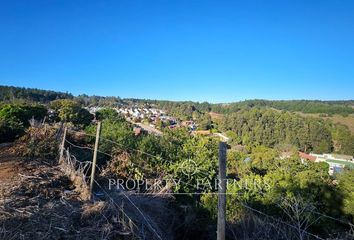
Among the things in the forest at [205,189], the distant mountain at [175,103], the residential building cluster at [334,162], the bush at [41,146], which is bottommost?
the residential building cluster at [334,162]

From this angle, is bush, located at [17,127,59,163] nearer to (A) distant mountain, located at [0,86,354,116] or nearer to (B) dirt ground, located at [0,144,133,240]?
(B) dirt ground, located at [0,144,133,240]

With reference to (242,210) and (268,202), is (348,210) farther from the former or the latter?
(242,210)

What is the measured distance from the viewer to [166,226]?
17.1 feet

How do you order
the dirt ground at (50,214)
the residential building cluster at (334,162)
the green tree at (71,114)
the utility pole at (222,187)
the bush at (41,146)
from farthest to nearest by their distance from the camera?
1. the residential building cluster at (334,162)
2. the green tree at (71,114)
3. the bush at (41,146)
4. the dirt ground at (50,214)
5. the utility pole at (222,187)

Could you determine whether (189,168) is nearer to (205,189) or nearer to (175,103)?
(205,189)

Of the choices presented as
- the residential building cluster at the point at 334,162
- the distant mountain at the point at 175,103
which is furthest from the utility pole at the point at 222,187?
the distant mountain at the point at 175,103

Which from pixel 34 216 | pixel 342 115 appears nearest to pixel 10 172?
pixel 34 216

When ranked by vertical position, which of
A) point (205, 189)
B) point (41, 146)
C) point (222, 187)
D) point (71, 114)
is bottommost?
point (205, 189)

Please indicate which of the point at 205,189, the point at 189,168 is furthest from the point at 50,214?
the point at 205,189

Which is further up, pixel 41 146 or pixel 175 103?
pixel 175 103

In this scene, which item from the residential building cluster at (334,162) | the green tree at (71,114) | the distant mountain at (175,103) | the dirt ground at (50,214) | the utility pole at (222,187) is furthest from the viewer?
the distant mountain at (175,103)

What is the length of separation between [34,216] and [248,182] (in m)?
5.69

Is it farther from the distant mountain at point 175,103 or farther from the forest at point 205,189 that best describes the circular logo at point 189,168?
the distant mountain at point 175,103

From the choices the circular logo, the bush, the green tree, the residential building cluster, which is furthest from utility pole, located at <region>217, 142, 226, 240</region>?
the residential building cluster
